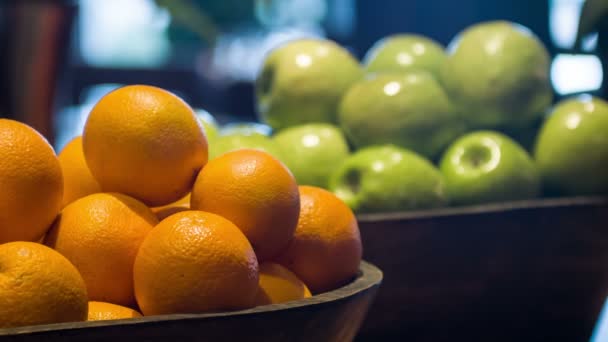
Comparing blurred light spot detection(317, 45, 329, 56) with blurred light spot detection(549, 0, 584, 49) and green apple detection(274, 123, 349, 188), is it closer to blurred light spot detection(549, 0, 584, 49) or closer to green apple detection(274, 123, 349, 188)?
green apple detection(274, 123, 349, 188)

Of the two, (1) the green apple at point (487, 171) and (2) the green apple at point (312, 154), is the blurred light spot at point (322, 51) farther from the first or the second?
(1) the green apple at point (487, 171)

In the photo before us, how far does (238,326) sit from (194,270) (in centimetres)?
6

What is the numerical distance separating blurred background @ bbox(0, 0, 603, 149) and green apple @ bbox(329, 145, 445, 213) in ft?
0.95

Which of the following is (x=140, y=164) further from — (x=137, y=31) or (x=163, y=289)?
(x=137, y=31)

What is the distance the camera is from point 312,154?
1133 millimetres

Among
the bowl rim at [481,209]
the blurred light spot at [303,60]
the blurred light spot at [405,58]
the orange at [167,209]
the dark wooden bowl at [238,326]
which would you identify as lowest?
the bowl rim at [481,209]

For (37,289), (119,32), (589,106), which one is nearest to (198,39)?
(119,32)

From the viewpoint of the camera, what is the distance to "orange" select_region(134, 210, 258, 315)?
0.53m

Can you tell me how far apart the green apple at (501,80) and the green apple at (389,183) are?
0.19 meters

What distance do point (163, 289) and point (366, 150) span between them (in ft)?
2.00

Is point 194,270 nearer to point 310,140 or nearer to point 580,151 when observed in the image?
point 310,140

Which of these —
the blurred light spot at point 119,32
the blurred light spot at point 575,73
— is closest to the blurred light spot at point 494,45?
the blurred light spot at point 575,73

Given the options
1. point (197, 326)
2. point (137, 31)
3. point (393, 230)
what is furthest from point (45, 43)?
point (137, 31)

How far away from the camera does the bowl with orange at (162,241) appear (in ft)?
1.65
